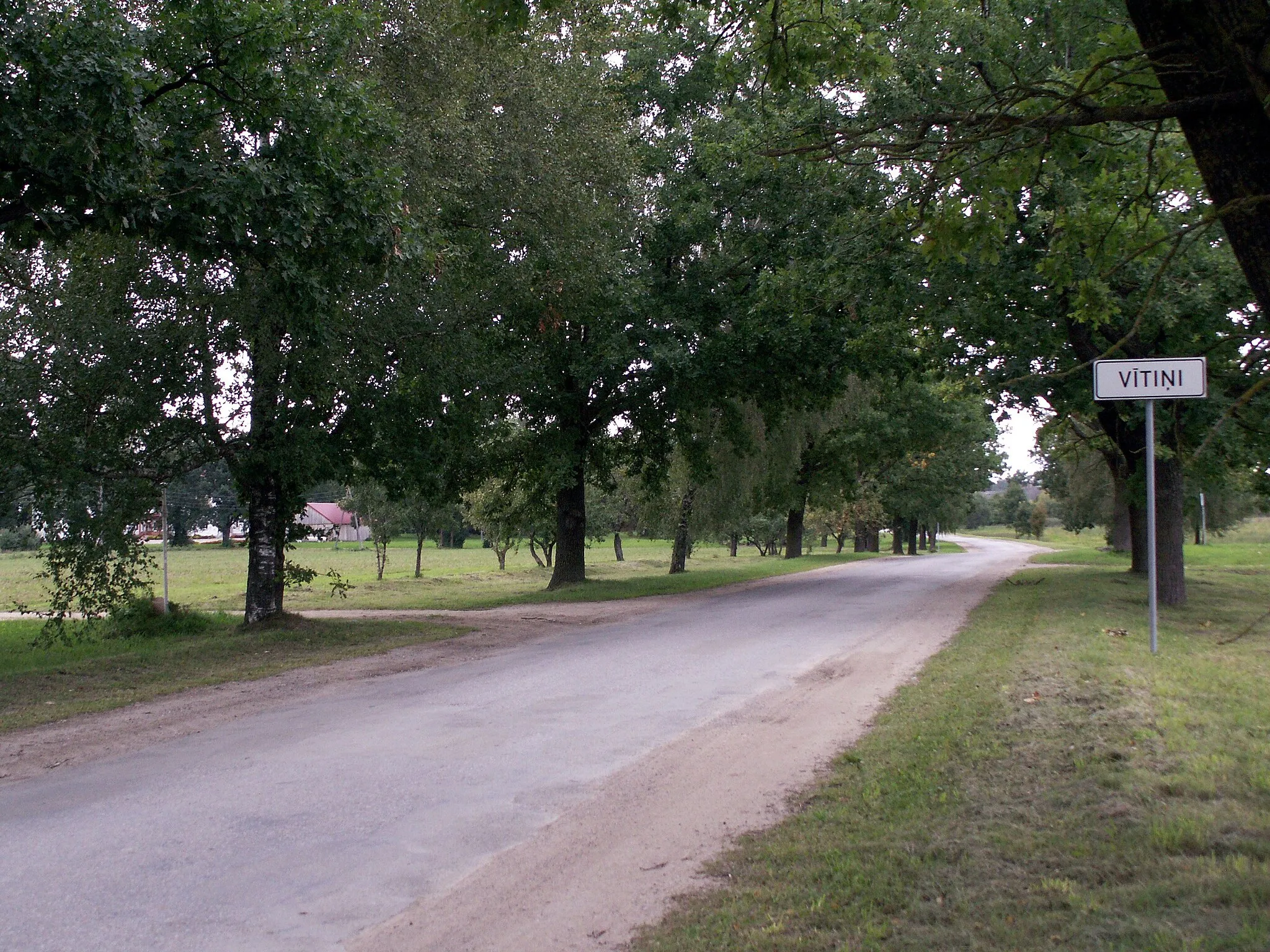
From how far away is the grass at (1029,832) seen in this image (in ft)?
12.7

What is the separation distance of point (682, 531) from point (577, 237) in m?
18.7

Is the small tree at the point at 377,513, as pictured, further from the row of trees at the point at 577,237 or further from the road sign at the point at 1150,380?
the road sign at the point at 1150,380

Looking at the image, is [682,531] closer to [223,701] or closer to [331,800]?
[223,701]

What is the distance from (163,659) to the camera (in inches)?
495

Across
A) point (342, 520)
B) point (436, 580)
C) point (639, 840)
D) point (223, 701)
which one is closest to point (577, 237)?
point (223, 701)

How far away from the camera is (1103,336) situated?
17531 mm

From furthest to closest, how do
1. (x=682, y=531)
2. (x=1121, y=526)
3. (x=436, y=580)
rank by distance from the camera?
(x=436, y=580) < (x=1121, y=526) < (x=682, y=531)

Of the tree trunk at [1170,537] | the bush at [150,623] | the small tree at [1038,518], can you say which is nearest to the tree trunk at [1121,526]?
the tree trunk at [1170,537]

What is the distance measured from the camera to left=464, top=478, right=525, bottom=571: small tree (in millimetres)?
29484

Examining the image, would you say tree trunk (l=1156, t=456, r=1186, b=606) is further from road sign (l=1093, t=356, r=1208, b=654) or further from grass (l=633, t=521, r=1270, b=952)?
grass (l=633, t=521, r=1270, b=952)

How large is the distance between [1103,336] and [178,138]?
15081 mm

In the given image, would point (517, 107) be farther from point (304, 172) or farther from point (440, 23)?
point (304, 172)

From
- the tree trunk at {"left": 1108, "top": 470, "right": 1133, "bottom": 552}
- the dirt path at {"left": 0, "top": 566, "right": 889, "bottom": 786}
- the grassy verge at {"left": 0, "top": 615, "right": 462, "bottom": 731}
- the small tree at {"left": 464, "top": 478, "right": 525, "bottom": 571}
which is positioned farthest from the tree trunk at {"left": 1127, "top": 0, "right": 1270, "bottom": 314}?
the tree trunk at {"left": 1108, "top": 470, "right": 1133, "bottom": 552}

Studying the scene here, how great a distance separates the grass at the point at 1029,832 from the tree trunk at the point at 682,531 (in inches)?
944
